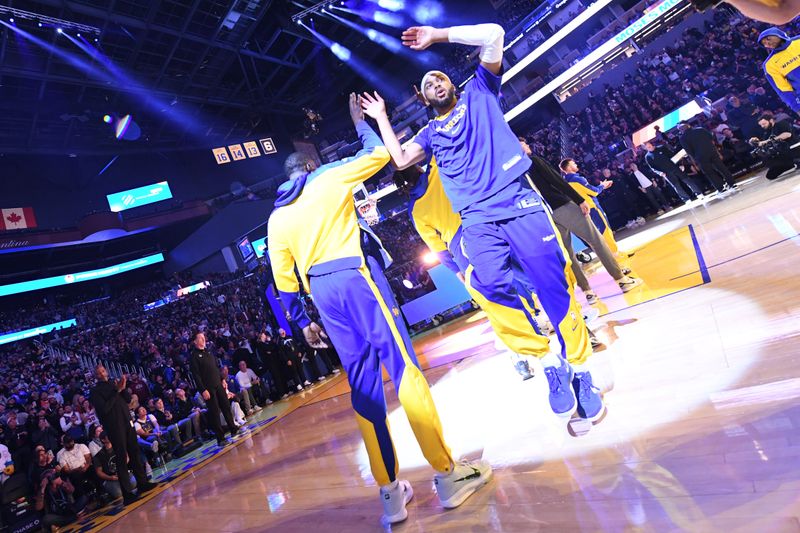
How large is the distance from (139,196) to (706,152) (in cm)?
2481

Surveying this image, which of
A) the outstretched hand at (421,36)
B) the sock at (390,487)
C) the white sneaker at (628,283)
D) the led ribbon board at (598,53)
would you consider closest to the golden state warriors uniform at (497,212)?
the outstretched hand at (421,36)

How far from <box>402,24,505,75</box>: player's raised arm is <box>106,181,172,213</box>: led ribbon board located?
24.9 metres

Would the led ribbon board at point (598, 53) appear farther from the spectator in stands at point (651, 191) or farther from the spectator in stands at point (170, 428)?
the spectator in stands at point (170, 428)

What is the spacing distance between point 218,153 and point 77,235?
8.04 metres

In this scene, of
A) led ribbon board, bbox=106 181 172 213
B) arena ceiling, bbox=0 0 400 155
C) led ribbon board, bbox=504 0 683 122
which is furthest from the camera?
led ribbon board, bbox=106 181 172 213

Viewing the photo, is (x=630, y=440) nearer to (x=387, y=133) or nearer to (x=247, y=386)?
(x=387, y=133)

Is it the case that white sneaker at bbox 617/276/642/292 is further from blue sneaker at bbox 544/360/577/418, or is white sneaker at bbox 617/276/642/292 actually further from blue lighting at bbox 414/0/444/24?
blue lighting at bbox 414/0/444/24

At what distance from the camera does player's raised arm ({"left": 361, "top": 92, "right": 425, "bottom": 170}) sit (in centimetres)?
223

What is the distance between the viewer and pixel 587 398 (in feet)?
6.48

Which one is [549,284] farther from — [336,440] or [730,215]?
[730,215]

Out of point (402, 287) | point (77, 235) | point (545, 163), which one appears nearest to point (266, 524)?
point (545, 163)

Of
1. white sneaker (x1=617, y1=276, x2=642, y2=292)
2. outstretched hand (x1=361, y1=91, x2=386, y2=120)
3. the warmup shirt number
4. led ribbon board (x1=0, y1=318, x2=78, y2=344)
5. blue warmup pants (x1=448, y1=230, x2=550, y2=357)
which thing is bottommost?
white sneaker (x1=617, y1=276, x2=642, y2=292)

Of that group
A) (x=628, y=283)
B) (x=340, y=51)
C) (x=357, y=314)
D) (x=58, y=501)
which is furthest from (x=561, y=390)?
(x=340, y=51)

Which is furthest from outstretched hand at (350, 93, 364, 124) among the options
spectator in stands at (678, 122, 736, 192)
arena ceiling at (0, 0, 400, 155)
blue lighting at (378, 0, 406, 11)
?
blue lighting at (378, 0, 406, 11)
